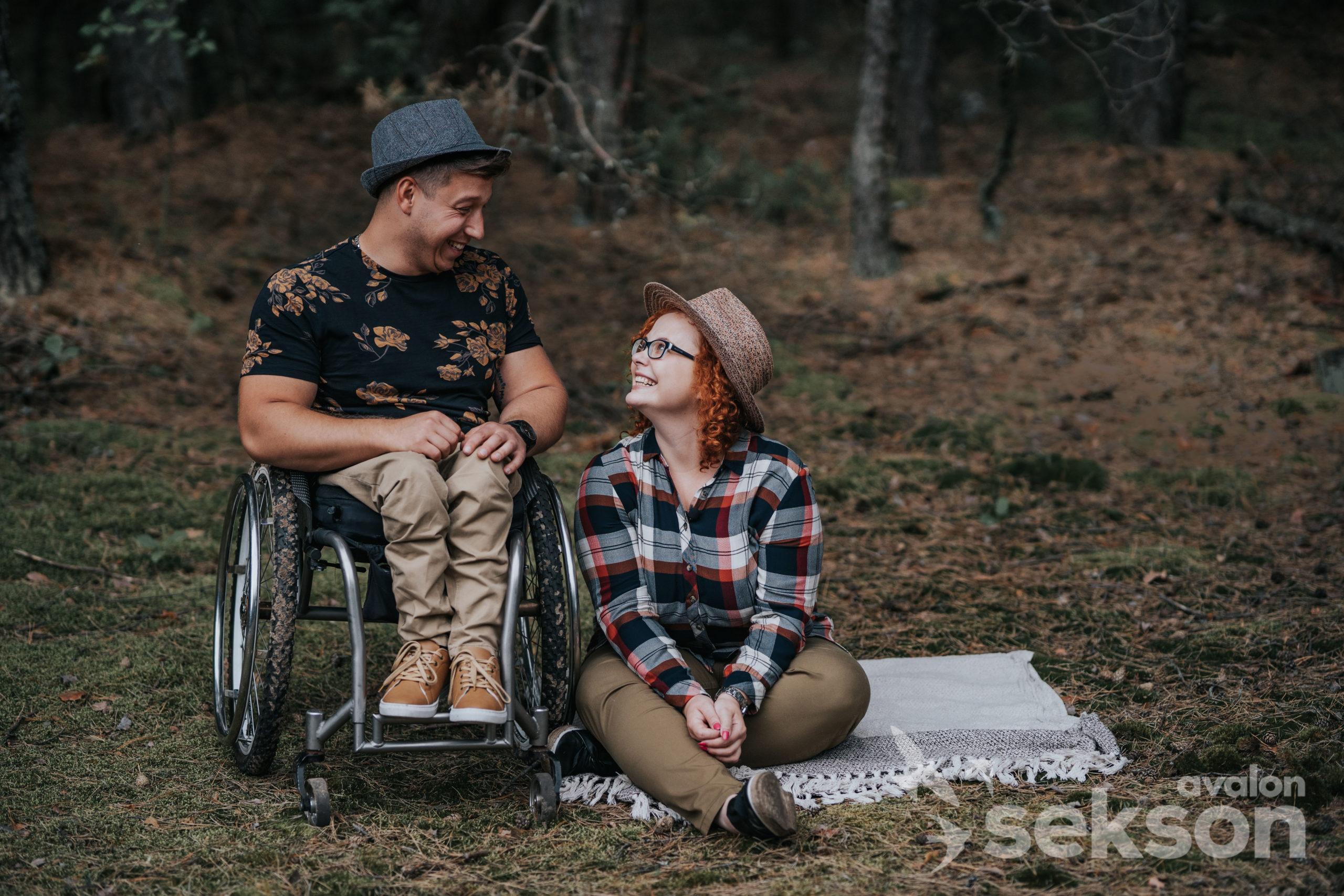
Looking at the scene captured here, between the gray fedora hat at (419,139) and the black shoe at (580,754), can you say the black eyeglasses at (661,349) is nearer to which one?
the gray fedora hat at (419,139)

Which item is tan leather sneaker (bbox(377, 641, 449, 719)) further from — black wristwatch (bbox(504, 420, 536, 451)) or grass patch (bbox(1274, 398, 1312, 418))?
grass patch (bbox(1274, 398, 1312, 418))

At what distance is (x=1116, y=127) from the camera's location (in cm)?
1027

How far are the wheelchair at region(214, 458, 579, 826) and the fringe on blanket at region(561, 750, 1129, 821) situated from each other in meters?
0.15

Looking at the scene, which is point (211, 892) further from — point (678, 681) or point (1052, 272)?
point (1052, 272)

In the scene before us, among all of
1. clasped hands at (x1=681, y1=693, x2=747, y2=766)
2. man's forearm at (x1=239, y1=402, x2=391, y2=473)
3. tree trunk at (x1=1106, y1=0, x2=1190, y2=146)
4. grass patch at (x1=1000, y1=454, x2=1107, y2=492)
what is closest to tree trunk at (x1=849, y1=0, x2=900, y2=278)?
tree trunk at (x1=1106, y1=0, x2=1190, y2=146)

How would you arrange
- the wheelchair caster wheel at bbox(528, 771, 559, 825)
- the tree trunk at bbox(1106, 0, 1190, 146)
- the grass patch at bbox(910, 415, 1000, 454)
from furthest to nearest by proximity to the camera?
the tree trunk at bbox(1106, 0, 1190, 146) < the grass patch at bbox(910, 415, 1000, 454) < the wheelchair caster wheel at bbox(528, 771, 559, 825)

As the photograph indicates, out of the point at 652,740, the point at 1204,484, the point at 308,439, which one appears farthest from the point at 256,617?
the point at 1204,484

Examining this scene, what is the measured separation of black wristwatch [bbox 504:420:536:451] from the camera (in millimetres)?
2969

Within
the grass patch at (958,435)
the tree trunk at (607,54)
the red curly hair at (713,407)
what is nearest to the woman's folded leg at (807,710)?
the red curly hair at (713,407)

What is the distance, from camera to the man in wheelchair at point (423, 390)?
268 cm

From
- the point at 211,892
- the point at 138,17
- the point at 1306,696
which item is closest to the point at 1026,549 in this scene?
the point at 1306,696

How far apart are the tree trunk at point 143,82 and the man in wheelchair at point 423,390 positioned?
7.46 metres

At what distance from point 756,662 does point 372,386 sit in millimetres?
1164

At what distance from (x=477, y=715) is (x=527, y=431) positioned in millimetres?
742
